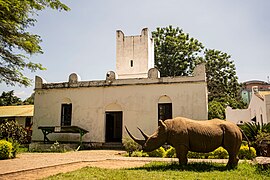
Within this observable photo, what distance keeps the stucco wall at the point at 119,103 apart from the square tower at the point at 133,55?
3.51 metres

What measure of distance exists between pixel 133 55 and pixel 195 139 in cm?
1399

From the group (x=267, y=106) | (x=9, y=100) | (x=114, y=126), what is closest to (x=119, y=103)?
(x=114, y=126)

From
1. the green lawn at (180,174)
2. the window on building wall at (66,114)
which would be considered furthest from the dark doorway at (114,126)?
the green lawn at (180,174)

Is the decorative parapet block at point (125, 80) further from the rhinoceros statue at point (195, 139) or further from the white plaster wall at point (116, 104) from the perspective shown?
the rhinoceros statue at point (195, 139)

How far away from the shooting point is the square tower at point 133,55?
21105mm

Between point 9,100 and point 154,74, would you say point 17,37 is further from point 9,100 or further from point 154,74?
point 9,100

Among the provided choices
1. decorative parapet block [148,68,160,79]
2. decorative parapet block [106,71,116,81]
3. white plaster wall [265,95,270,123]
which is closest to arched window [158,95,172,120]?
decorative parapet block [148,68,160,79]

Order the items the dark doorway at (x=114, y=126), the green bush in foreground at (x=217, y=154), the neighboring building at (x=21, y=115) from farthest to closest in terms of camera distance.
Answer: the neighboring building at (x=21, y=115), the dark doorway at (x=114, y=126), the green bush in foreground at (x=217, y=154)

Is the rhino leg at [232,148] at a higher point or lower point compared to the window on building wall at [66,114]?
lower

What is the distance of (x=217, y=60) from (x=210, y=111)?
9.21 metres

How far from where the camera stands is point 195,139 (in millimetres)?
8484

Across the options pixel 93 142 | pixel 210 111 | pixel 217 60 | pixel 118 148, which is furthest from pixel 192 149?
pixel 217 60

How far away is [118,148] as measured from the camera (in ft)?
55.9

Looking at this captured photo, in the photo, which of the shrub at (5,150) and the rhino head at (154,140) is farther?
the shrub at (5,150)
